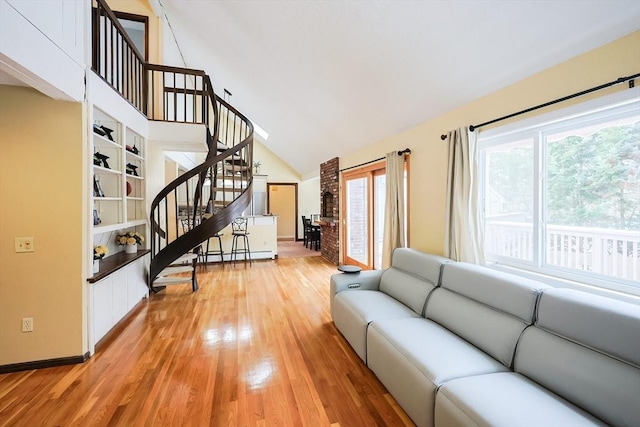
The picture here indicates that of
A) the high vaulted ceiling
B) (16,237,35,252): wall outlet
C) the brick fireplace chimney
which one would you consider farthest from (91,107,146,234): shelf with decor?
the brick fireplace chimney

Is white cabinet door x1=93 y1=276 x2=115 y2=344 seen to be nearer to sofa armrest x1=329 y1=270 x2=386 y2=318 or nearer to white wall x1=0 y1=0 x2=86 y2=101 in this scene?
white wall x1=0 y1=0 x2=86 y2=101

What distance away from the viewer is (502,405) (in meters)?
1.36

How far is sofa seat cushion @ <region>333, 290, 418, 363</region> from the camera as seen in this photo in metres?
2.49

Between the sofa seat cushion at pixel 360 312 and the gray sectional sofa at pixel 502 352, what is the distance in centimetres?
2

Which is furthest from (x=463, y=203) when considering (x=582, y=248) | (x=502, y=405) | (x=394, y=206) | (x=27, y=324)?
(x=27, y=324)

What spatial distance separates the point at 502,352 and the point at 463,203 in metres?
1.46

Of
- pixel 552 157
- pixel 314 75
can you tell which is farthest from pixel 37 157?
pixel 552 157

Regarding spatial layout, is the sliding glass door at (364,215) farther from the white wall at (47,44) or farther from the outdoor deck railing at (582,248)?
the white wall at (47,44)

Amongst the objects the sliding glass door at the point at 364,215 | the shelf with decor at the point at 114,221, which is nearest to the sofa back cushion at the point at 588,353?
the sliding glass door at the point at 364,215

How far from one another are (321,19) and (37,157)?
A: 2.87m

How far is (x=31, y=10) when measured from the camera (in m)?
1.93

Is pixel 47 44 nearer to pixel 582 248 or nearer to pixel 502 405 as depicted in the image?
pixel 502 405

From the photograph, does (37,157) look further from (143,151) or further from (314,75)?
(314,75)

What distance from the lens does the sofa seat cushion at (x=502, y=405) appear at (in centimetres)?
128
